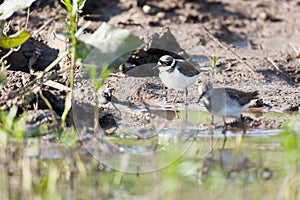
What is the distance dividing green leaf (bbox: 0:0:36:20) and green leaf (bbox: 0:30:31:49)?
191mm

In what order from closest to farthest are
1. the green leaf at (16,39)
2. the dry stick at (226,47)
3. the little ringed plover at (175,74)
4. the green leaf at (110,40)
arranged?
the green leaf at (110,40)
the green leaf at (16,39)
the little ringed plover at (175,74)
the dry stick at (226,47)

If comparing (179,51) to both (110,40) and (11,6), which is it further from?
(110,40)

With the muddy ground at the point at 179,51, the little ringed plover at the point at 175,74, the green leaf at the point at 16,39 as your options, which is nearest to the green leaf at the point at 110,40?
the green leaf at the point at 16,39

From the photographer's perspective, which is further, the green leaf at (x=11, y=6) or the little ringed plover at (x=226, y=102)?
the little ringed plover at (x=226, y=102)

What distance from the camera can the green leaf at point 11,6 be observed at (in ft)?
21.9

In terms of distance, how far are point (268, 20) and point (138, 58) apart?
2665 mm

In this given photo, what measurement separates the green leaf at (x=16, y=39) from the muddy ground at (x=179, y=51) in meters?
0.38

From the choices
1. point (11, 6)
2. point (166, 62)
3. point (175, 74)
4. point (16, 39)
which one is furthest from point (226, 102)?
point (11, 6)

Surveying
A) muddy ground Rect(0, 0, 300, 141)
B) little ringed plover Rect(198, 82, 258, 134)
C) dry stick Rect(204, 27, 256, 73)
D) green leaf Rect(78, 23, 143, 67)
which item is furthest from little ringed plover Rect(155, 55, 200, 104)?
green leaf Rect(78, 23, 143, 67)

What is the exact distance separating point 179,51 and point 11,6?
323 cm

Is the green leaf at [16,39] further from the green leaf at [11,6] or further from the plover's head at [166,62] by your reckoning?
the plover's head at [166,62]

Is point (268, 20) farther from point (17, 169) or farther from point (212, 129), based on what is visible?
point (17, 169)

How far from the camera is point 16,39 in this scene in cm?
670

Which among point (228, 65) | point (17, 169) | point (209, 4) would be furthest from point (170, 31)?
point (17, 169)
